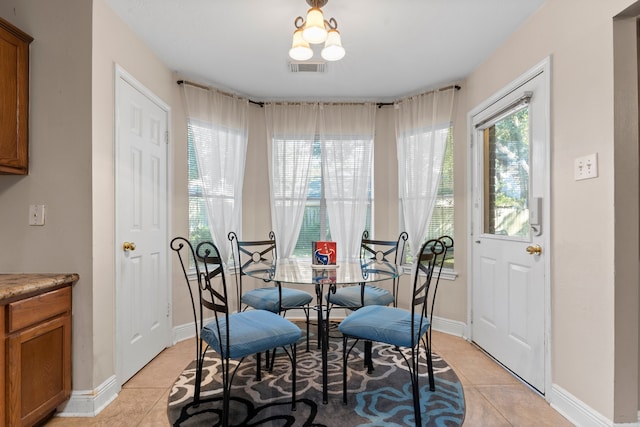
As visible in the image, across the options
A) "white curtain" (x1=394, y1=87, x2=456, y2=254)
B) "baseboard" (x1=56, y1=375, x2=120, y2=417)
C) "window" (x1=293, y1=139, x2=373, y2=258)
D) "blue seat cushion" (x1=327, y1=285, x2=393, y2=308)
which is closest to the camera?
"baseboard" (x1=56, y1=375, x2=120, y2=417)

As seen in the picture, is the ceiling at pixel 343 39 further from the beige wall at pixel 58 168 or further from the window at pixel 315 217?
the window at pixel 315 217

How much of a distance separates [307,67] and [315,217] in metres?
1.61

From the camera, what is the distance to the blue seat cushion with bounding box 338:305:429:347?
1.95 m

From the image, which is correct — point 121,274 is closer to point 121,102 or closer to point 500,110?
point 121,102

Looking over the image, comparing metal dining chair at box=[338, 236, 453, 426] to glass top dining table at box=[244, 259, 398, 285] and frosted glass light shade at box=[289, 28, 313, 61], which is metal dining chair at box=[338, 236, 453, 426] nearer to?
glass top dining table at box=[244, 259, 398, 285]

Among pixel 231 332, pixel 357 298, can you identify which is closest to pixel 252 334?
pixel 231 332

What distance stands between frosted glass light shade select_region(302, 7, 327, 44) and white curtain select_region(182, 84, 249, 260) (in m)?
1.76

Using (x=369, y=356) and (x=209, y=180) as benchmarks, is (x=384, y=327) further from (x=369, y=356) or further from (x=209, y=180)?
(x=209, y=180)

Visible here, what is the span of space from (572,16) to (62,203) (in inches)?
122

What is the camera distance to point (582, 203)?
189 centimetres

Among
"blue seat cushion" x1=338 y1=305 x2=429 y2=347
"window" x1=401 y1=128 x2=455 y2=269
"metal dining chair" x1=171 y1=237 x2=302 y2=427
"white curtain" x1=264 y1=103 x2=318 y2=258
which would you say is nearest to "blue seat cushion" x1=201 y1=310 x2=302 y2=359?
"metal dining chair" x1=171 y1=237 x2=302 y2=427

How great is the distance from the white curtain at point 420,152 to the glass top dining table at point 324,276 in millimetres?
969

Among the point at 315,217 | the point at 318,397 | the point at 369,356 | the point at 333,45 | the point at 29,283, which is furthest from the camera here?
the point at 315,217

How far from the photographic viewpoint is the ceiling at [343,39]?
224cm
